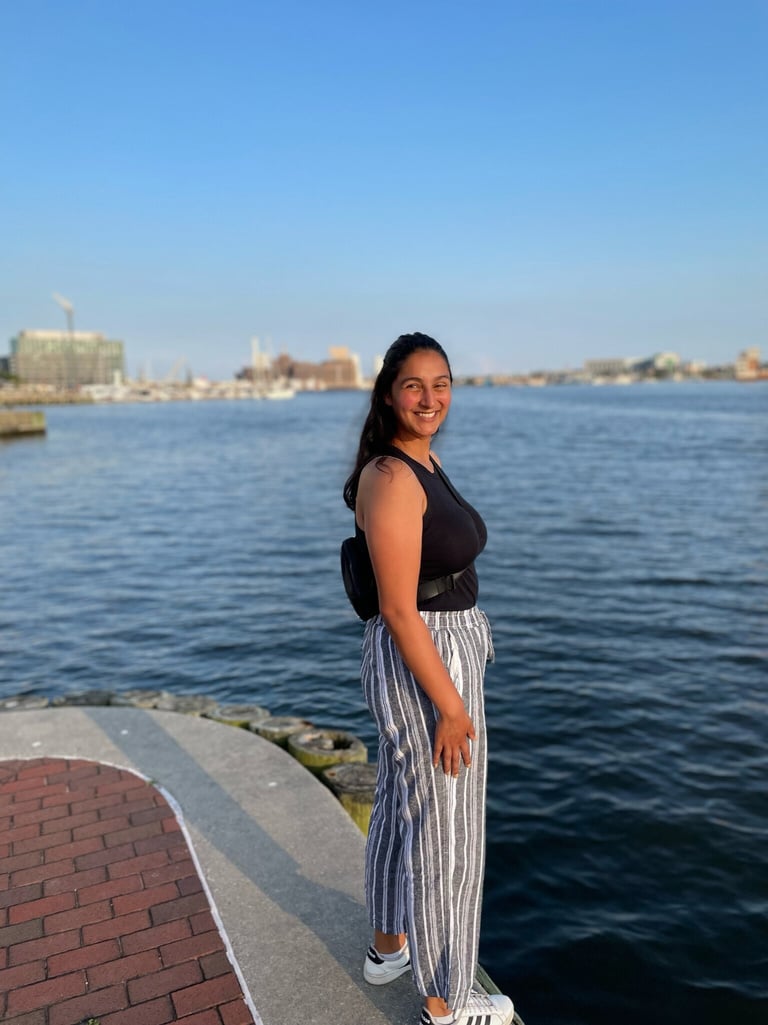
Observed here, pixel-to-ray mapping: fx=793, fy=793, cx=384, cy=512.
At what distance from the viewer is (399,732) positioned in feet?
8.47

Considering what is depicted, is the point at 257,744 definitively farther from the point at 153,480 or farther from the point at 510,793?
the point at 153,480

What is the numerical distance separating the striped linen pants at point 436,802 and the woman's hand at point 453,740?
36 mm

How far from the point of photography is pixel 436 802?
260 cm

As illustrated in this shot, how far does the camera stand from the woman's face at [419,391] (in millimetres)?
2566

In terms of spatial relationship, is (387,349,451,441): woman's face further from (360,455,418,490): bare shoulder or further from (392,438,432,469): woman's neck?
(360,455,418,490): bare shoulder

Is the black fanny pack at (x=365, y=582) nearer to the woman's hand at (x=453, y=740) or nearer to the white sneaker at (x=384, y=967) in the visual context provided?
the woman's hand at (x=453, y=740)

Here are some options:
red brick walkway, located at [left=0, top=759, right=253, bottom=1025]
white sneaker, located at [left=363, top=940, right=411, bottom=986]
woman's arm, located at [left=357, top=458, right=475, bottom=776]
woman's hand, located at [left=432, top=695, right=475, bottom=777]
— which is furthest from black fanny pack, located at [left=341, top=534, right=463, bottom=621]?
red brick walkway, located at [left=0, top=759, right=253, bottom=1025]

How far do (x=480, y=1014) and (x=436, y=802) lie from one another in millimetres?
823

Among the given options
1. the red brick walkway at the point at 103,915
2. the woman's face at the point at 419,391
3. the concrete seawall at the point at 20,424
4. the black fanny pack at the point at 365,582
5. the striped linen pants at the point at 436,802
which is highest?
the woman's face at the point at 419,391

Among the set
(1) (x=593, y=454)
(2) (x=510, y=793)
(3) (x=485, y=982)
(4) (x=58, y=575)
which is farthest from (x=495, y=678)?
(1) (x=593, y=454)

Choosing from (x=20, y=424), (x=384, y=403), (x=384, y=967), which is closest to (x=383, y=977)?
(x=384, y=967)

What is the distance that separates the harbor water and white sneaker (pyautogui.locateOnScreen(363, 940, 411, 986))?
64.5 inches

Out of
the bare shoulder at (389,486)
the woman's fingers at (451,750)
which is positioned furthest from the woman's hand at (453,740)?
the bare shoulder at (389,486)

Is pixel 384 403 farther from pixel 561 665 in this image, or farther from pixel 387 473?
pixel 561 665
